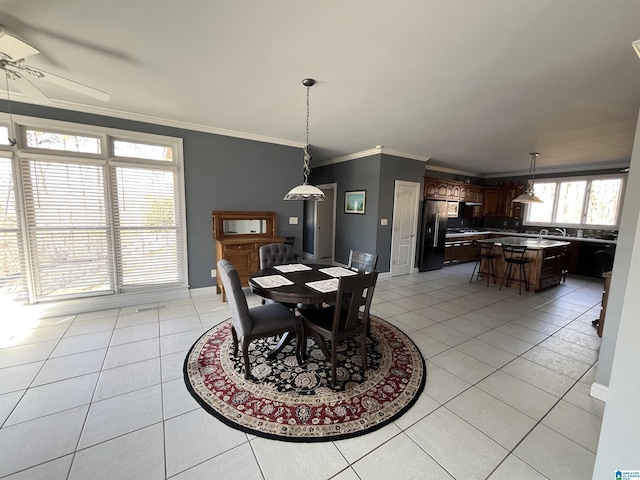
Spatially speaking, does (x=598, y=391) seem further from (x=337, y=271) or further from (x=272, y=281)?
(x=272, y=281)

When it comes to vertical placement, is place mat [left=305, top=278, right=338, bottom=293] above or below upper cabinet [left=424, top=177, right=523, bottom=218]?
below

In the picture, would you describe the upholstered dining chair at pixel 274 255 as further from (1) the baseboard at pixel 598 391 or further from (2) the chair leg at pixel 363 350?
(1) the baseboard at pixel 598 391

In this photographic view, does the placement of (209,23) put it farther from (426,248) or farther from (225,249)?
(426,248)

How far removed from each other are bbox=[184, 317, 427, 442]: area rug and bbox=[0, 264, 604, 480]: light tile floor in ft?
0.26

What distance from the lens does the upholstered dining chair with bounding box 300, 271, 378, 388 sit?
2055mm

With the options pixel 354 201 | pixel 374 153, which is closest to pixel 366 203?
pixel 354 201

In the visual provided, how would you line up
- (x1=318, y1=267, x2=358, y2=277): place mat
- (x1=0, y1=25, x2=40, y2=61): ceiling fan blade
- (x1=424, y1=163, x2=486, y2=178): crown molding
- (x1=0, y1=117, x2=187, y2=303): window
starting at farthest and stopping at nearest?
(x1=424, y1=163, x2=486, y2=178): crown molding → (x1=0, y1=117, x2=187, y2=303): window → (x1=318, y1=267, x2=358, y2=277): place mat → (x1=0, y1=25, x2=40, y2=61): ceiling fan blade

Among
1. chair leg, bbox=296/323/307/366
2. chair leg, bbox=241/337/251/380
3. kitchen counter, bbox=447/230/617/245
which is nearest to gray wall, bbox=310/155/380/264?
kitchen counter, bbox=447/230/617/245

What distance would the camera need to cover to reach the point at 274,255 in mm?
3607

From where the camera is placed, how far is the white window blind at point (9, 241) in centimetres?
301

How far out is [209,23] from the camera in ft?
5.69

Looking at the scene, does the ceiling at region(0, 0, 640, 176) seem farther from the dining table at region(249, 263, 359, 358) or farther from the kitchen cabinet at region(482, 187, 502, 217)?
the kitchen cabinet at region(482, 187, 502, 217)

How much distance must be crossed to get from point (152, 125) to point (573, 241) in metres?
8.87

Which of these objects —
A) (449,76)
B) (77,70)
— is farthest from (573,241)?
(77,70)
